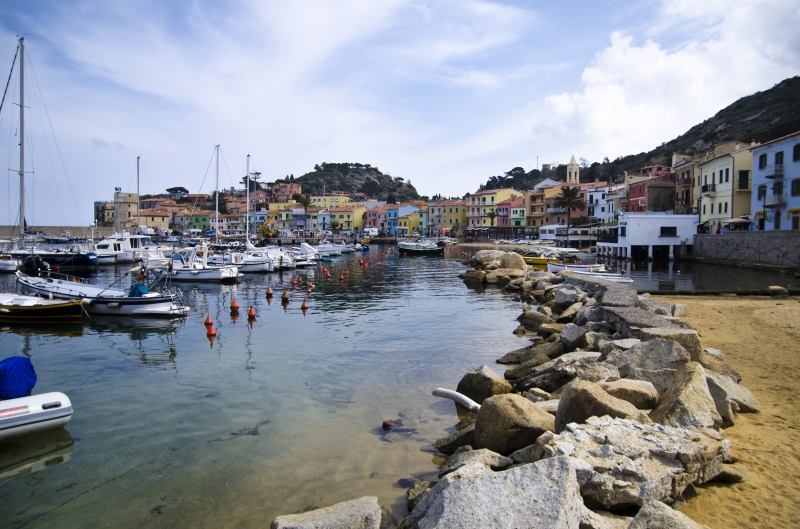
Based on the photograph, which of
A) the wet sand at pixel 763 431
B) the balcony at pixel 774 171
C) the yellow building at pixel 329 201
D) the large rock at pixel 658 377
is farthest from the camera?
the yellow building at pixel 329 201

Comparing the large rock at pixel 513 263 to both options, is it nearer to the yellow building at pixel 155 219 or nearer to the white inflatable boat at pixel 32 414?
the white inflatable boat at pixel 32 414

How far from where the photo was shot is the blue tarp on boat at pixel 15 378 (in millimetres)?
9797

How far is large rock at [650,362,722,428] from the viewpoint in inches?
257

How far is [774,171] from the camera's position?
44.5m

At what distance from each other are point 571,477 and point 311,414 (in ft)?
22.8

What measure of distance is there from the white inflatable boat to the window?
6044 cm

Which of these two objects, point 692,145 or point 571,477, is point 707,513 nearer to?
point 571,477

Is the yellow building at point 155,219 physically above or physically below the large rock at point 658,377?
above

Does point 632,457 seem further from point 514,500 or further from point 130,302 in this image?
point 130,302

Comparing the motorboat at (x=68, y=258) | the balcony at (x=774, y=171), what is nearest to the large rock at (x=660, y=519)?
the balcony at (x=774, y=171)

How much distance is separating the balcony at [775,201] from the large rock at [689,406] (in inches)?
1851

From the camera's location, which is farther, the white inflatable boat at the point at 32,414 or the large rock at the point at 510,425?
the white inflatable boat at the point at 32,414

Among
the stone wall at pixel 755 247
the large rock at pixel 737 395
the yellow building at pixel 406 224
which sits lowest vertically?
the large rock at pixel 737 395

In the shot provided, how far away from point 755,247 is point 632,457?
47247mm
